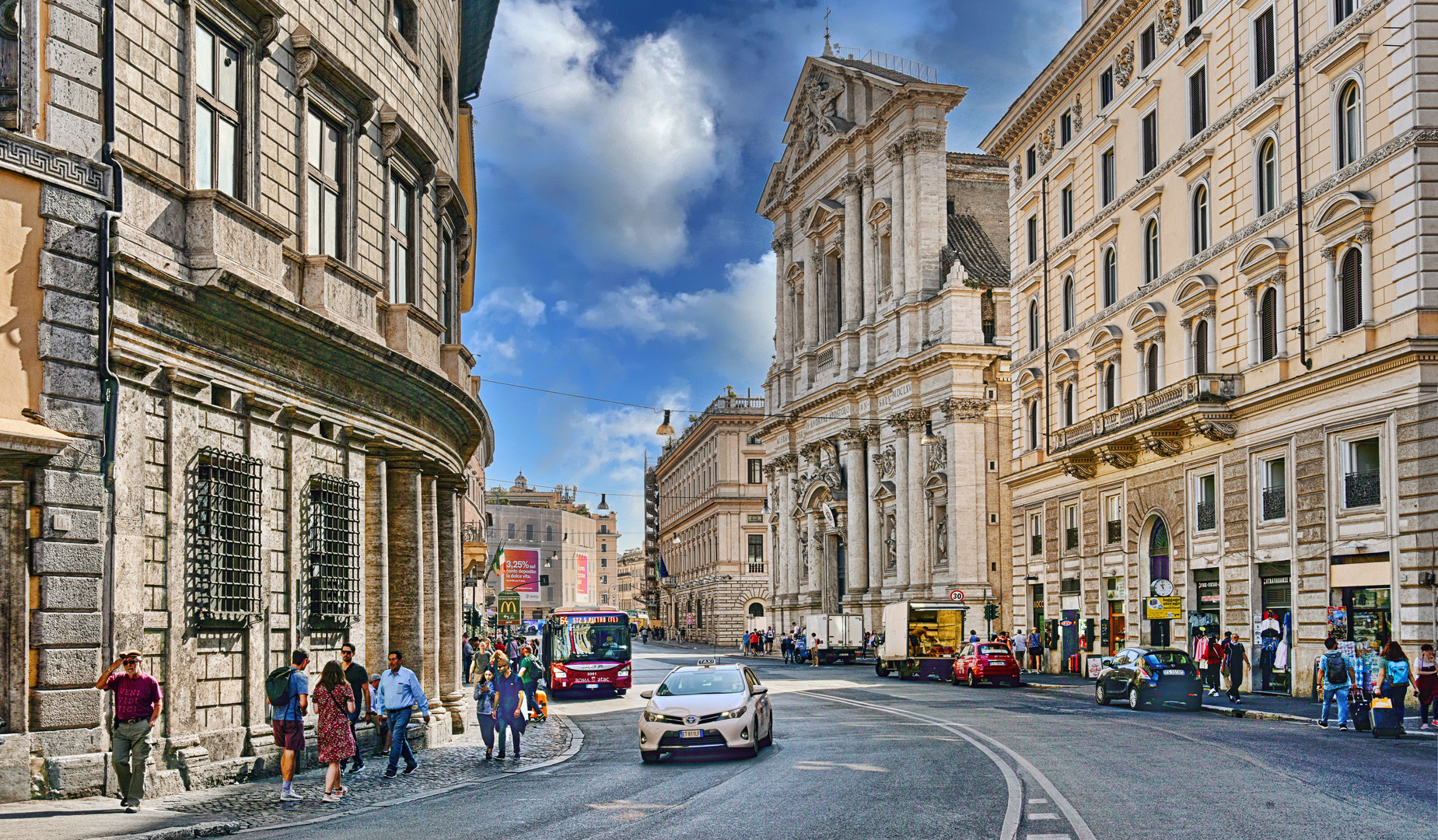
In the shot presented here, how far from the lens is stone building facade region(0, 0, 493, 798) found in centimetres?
1440

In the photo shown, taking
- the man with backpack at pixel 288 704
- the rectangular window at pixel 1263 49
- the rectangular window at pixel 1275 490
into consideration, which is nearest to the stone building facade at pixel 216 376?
the man with backpack at pixel 288 704

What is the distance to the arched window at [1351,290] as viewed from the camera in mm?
30250

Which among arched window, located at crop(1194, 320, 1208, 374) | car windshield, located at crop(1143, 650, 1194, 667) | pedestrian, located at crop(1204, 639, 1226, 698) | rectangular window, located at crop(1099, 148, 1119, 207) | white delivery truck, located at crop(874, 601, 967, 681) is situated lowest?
white delivery truck, located at crop(874, 601, 967, 681)

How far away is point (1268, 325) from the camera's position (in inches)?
1352

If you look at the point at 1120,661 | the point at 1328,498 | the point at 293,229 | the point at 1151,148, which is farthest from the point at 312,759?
the point at 1151,148

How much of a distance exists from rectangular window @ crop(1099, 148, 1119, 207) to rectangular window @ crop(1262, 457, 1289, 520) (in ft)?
40.4

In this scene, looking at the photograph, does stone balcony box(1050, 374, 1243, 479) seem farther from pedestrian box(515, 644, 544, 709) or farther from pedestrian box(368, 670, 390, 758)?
pedestrian box(368, 670, 390, 758)

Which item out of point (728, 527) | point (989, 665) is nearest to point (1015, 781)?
point (989, 665)

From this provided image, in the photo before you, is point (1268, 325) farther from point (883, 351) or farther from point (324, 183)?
point (883, 351)

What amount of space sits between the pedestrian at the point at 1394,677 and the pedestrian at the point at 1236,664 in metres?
8.24

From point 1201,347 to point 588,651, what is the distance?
19.6 meters

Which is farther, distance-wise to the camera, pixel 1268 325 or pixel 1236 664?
pixel 1268 325

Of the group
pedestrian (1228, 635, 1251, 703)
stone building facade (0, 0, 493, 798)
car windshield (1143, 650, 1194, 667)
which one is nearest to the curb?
stone building facade (0, 0, 493, 798)

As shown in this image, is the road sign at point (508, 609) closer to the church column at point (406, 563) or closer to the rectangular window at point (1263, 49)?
the church column at point (406, 563)
